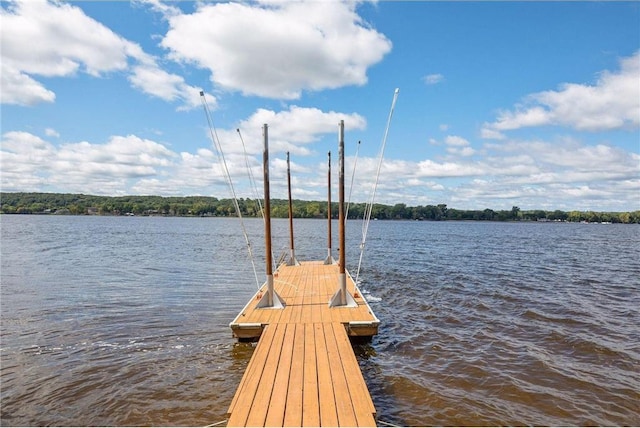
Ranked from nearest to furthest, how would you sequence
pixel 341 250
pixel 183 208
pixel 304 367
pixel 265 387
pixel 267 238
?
pixel 265 387 → pixel 304 367 → pixel 267 238 → pixel 341 250 → pixel 183 208

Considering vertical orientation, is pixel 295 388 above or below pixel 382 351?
above

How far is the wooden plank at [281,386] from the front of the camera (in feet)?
16.7

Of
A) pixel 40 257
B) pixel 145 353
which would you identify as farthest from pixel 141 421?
pixel 40 257

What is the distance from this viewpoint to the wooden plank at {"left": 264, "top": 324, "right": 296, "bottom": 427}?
16.7 ft

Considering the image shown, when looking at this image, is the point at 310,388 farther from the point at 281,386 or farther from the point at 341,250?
the point at 341,250

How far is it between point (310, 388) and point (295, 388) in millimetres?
242

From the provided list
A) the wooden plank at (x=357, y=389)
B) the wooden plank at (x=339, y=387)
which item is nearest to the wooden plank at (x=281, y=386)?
the wooden plank at (x=339, y=387)

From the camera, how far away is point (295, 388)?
5.98 metres

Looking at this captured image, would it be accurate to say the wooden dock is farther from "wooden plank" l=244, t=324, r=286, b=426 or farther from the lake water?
the lake water

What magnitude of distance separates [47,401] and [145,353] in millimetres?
2630

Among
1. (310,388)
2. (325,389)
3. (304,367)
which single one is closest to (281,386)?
(310,388)

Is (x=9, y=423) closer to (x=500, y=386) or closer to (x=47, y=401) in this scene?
(x=47, y=401)

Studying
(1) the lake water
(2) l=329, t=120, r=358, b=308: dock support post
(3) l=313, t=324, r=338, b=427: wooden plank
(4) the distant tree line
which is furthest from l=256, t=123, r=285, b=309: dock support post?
(4) the distant tree line

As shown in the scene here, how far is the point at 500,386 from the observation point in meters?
8.31
